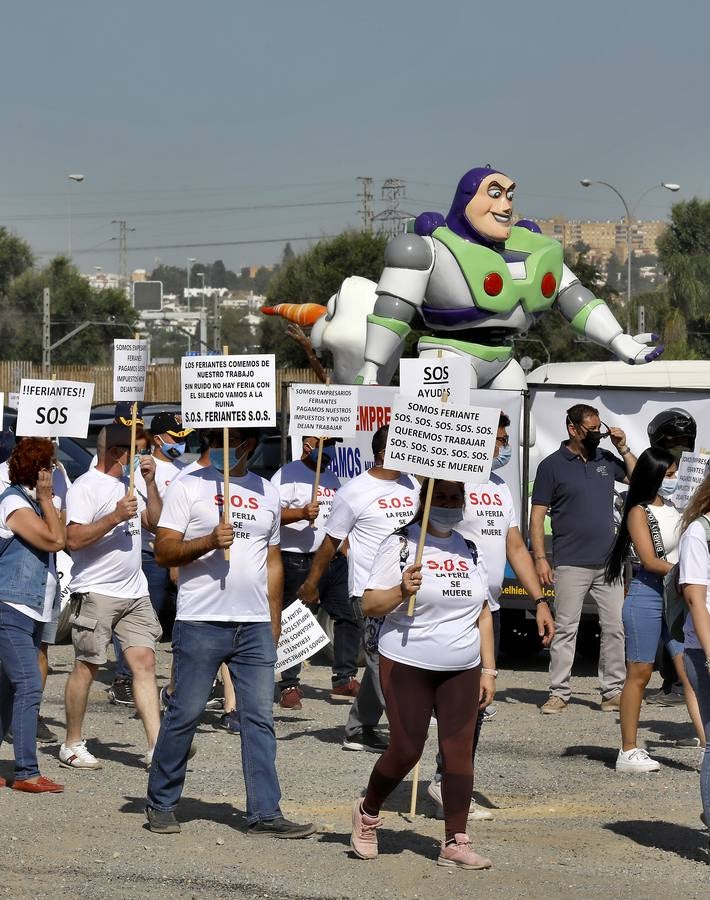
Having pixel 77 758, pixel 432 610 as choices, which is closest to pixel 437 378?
pixel 432 610

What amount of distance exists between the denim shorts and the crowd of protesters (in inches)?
0.4

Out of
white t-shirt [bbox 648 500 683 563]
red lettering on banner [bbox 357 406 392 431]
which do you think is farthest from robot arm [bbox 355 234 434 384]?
white t-shirt [bbox 648 500 683 563]

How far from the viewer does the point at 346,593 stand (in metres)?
10.4

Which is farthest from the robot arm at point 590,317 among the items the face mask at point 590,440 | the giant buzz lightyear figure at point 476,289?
the face mask at point 590,440

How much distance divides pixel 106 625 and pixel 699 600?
3289 millimetres

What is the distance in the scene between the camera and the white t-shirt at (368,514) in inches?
323

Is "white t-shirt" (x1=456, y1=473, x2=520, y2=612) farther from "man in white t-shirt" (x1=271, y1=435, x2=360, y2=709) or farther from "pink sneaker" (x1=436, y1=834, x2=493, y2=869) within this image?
"man in white t-shirt" (x1=271, y1=435, x2=360, y2=709)

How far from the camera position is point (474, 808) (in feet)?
23.7

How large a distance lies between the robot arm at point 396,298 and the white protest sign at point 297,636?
12.8 ft

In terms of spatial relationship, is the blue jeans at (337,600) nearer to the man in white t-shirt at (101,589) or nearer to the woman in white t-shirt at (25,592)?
the man in white t-shirt at (101,589)

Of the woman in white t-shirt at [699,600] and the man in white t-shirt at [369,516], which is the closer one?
the woman in white t-shirt at [699,600]

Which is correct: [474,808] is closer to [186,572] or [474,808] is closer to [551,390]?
[186,572]

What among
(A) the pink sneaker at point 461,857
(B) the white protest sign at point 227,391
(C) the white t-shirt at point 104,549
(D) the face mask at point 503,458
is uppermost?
(B) the white protest sign at point 227,391

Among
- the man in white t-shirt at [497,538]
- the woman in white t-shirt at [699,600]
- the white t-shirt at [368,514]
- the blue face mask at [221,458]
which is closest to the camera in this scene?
the woman in white t-shirt at [699,600]
